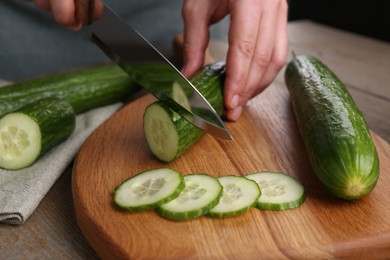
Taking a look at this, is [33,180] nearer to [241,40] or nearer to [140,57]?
[140,57]

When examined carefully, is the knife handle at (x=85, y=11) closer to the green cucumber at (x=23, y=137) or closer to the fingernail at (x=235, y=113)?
the green cucumber at (x=23, y=137)

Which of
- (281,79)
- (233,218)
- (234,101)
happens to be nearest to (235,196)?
(233,218)

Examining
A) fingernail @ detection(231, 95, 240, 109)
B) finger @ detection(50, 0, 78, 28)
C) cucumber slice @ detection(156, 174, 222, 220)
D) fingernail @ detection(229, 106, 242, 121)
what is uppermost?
finger @ detection(50, 0, 78, 28)

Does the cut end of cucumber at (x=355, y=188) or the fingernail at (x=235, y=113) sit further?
the fingernail at (x=235, y=113)

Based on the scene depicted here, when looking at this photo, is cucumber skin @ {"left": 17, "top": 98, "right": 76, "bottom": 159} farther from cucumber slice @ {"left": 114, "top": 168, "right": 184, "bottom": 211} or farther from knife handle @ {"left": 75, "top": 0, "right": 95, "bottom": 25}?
cucumber slice @ {"left": 114, "top": 168, "right": 184, "bottom": 211}

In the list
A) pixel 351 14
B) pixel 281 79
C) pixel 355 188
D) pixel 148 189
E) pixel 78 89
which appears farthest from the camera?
pixel 351 14

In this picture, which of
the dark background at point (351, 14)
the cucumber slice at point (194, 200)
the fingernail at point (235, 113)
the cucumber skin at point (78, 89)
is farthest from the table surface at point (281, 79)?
the dark background at point (351, 14)

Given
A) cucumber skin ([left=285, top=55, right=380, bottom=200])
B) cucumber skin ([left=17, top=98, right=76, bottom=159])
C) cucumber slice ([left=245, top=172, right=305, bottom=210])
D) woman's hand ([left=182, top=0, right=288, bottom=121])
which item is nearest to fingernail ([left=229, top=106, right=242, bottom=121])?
woman's hand ([left=182, top=0, right=288, bottom=121])
